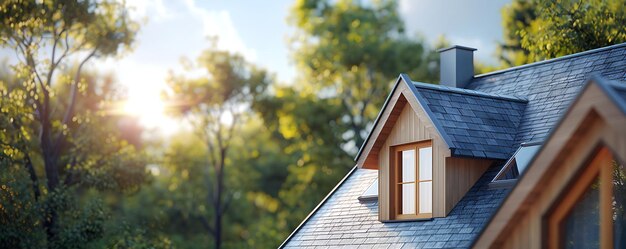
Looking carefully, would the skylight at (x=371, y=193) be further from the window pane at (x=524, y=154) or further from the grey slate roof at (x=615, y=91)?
the grey slate roof at (x=615, y=91)

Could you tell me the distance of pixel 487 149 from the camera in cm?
1617

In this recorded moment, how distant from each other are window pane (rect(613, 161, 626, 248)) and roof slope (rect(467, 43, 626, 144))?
4033mm

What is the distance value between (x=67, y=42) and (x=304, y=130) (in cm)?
1410

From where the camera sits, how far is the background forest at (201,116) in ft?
92.0

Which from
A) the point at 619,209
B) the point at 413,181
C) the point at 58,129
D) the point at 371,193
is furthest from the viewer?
the point at 58,129

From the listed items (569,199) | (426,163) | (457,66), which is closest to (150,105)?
(457,66)

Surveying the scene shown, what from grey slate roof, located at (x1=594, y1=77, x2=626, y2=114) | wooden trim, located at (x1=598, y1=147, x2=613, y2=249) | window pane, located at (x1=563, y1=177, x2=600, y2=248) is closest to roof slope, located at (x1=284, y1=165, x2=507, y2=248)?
window pane, located at (x1=563, y1=177, x2=600, y2=248)

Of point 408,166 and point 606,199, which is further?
point 408,166

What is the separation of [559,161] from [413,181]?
633 cm

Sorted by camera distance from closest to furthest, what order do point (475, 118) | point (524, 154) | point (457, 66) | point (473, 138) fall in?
point (524, 154) → point (473, 138) → point (475, 118) → point (457, 66)

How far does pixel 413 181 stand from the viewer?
55.6 ft

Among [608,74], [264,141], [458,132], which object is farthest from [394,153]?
[264,141]

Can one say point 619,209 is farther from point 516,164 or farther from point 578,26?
point 578,26

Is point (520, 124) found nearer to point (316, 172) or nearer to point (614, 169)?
point (614, 169)
